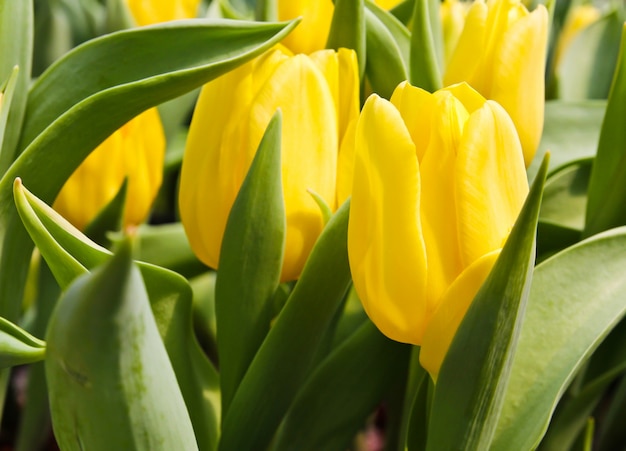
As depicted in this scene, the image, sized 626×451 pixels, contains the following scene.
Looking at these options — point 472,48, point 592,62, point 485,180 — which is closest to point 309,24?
point 472,48

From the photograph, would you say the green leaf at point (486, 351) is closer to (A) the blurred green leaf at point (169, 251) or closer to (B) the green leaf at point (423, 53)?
(B) the green leaf at point (423, 53)

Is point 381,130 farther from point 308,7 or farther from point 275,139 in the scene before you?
point 308,7

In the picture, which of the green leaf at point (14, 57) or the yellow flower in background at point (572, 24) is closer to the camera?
the green leaf at point (14, 57)

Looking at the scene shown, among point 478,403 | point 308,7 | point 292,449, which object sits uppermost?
point 308,7

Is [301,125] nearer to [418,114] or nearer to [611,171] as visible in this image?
[418,114]

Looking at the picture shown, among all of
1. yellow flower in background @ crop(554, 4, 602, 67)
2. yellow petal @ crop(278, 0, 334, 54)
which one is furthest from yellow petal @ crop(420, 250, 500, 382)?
yellow flower in background @ crop(554, 4, 602, 67)

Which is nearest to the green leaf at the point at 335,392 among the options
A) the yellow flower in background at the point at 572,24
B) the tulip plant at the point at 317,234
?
the tulip plant at the point at 317,234

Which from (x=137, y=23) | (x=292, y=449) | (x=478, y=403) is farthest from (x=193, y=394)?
(x=137, y=23)

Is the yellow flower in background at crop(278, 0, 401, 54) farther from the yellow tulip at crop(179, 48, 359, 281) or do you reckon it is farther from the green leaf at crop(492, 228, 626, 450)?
the green leaf at crop(492, 228, 626, 450)
